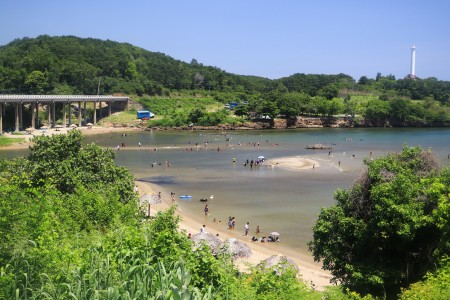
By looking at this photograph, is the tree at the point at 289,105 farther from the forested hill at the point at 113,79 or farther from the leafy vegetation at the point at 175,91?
the forested hill at the point at 113,79

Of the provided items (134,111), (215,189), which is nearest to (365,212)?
(215,189)

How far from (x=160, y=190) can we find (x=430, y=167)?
3251cm

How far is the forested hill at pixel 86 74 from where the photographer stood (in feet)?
425

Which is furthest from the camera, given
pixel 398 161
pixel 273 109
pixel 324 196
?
pixel 273 109

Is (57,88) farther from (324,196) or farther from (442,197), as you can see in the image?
(442,197)

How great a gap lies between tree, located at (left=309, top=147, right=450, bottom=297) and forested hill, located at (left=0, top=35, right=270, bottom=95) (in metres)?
120

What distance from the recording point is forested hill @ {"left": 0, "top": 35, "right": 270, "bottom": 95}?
129625 millimetres

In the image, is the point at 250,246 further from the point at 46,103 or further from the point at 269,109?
the point at 269,109

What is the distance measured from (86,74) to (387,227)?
5240 inches

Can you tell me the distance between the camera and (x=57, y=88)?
131 metres

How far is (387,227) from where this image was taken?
20.1 metres

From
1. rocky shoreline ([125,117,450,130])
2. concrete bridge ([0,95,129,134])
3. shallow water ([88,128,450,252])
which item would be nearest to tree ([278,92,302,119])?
rocky shoreline ([125,117,450,130])

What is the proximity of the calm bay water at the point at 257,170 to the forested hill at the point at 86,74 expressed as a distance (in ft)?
127

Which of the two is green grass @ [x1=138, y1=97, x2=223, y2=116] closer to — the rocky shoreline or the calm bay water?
the rocky shoreline
